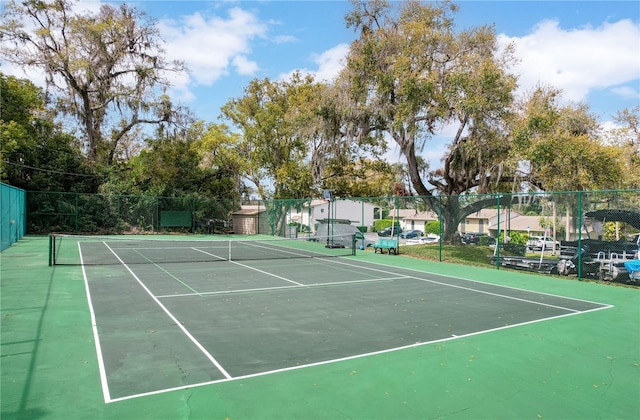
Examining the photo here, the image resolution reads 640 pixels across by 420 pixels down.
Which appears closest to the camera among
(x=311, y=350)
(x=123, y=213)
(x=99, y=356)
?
(x=99, y=356)

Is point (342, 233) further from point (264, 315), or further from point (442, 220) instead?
point (264, 315)

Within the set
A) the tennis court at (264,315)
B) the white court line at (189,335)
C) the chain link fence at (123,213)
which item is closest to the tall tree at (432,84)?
the tennis court at (264,315)

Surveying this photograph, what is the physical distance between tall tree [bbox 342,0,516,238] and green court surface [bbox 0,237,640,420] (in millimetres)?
9138

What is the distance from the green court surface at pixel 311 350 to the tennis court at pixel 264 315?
0.12 feet

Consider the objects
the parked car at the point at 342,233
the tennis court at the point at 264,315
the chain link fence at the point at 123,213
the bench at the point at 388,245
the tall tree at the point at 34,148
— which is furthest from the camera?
the chain link fence at the point at 123,213

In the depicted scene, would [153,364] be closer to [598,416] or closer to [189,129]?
[598,416]

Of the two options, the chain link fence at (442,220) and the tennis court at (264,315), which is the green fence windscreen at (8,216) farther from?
the chain link fence at (442,220)

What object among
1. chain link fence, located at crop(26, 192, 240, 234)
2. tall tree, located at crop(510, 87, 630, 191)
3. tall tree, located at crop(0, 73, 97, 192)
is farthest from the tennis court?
chain link fence, located at crop(26, 192, 240, 234)

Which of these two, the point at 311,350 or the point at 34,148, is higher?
the point at 34,148

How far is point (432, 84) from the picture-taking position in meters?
17.5

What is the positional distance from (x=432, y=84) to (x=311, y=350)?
579 inches

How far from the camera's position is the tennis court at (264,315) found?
5.11m

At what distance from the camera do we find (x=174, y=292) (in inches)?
371

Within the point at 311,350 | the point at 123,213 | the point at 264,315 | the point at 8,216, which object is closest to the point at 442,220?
the point at 264,315
